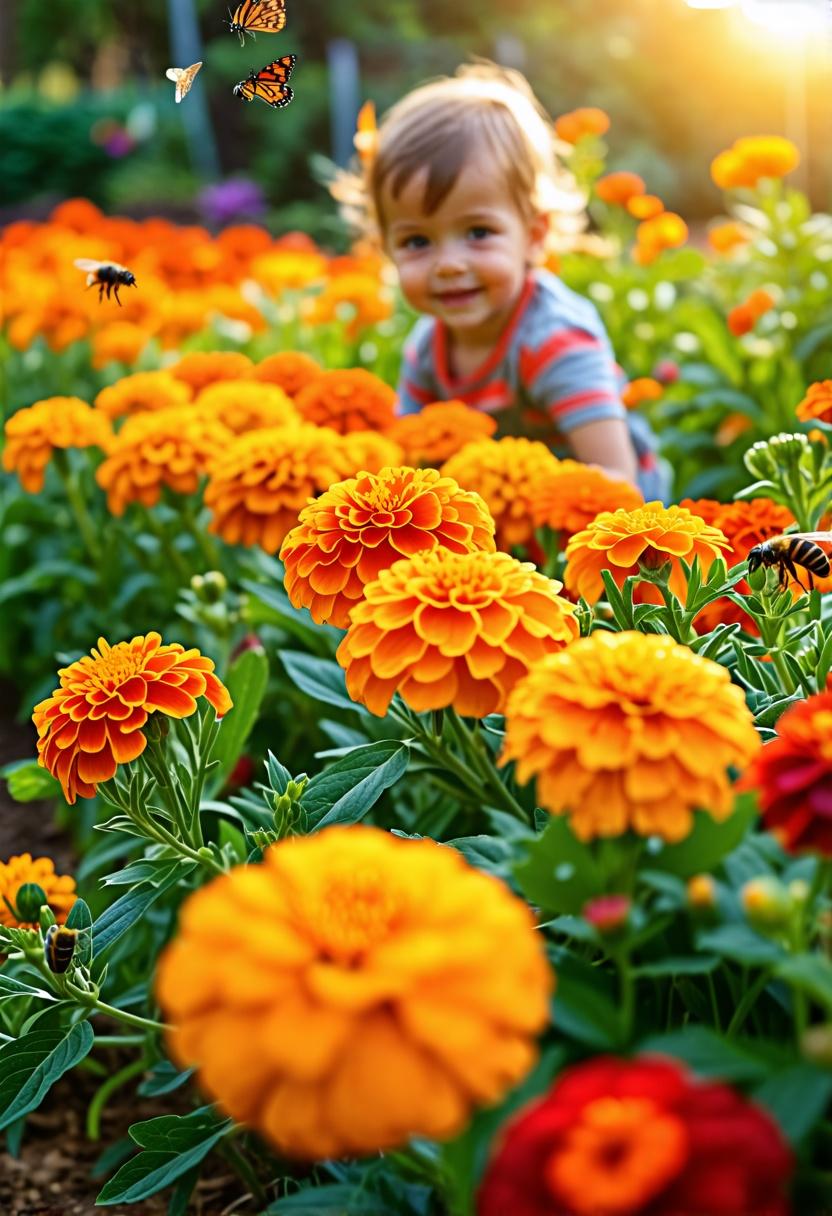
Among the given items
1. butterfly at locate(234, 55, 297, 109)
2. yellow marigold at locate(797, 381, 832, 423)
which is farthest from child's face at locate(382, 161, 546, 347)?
butterfly at locate(234, 55, 297, 109)

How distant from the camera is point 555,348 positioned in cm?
253

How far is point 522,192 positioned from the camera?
8.39ft

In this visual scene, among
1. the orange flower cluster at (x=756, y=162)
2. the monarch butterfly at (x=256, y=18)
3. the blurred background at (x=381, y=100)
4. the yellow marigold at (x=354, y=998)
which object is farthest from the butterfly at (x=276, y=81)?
the blurred background at (x=381, y=100)

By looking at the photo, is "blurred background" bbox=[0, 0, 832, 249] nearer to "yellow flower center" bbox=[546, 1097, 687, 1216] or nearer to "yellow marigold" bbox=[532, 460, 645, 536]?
"yellow marigold" bbox=[532, 460, 645, 536]

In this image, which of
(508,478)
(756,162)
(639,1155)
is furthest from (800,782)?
(756,162)

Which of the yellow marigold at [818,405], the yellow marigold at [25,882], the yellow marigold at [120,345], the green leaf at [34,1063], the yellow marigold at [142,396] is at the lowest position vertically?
the green leaf at [34,1063]

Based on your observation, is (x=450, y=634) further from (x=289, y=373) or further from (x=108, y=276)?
(x=289, y=373)

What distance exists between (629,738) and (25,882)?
96 cm

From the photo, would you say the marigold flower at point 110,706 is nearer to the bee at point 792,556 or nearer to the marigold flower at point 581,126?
the bee at point 792,556

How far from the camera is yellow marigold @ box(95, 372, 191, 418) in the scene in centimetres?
242

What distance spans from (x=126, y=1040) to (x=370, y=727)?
507 mm

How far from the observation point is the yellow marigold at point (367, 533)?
132 cm

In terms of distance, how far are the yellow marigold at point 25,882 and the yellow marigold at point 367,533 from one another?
1.84 feet

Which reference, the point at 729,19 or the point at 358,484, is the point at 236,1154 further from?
the point at 729,19
